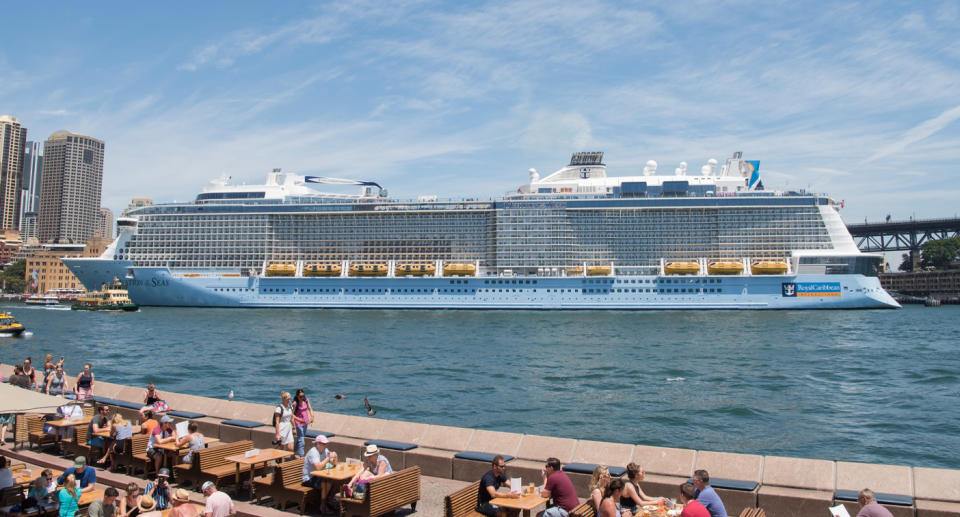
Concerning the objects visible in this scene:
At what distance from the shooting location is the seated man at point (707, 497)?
8.98m

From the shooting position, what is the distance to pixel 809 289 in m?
75.8

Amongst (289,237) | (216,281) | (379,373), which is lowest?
(379,373)

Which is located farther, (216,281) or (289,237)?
(289,237)

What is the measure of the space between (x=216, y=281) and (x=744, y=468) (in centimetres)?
8272

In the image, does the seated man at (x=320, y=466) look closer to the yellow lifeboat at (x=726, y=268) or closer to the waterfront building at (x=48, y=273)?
the yellow lifeboat at (x=726, y=268)

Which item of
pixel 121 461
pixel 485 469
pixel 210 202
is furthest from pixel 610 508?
pixel 210 202

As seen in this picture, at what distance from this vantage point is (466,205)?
92625mm

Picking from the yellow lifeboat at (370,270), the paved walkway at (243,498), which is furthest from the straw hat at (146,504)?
the yellow lifeboat at (370,270)

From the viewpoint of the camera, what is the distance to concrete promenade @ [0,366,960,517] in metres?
9.90

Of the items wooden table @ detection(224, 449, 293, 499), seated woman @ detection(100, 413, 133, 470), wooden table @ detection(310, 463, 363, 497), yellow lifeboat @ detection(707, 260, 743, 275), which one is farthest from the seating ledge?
yellow lifeboat @ detection(707, 260, 743, 275)

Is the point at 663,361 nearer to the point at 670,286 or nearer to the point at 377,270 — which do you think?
the point at 670,286

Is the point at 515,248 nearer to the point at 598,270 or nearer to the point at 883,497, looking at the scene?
the point at 598,270

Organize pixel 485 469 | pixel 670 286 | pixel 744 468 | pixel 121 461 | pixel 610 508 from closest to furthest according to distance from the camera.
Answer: pixel 610 508, pixel 744 468, pixel 485 469, pixel 121 461, pixel 670 286

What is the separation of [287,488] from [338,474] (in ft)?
2.94
